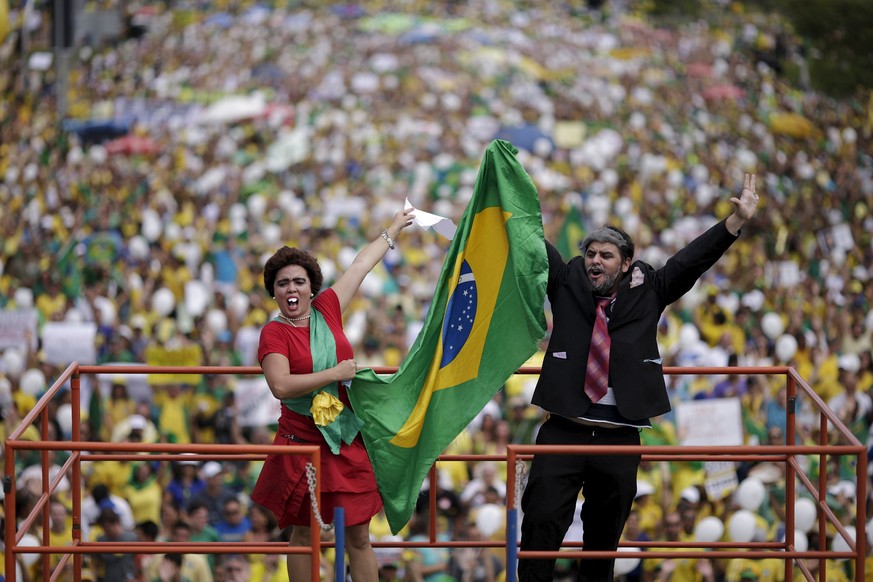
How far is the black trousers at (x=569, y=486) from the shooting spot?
575 cm

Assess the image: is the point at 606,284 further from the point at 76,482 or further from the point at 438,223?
the point at 76,482

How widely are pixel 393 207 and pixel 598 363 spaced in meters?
15.8

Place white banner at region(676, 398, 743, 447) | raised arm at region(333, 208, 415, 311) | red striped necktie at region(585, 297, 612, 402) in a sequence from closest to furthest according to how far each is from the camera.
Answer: red striped necktie at region(585, 297, 612, 402) → raised arm at region(333, 208, 415, 311) → white banner at region(676, 398, 743, 447)

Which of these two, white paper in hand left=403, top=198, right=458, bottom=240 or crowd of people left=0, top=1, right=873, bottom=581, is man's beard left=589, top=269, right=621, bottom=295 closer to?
white paper in hand left=403, top=198, right=458, bottom=240

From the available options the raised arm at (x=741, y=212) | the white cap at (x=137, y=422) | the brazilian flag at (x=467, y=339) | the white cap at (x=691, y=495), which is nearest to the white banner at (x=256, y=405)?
the white cap at (x=137, y=422)

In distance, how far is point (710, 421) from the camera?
35.0 feet

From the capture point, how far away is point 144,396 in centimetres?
1184

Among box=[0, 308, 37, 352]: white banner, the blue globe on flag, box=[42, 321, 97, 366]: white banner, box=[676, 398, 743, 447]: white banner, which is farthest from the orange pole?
box=[0, 308, 37, 352]: white banner

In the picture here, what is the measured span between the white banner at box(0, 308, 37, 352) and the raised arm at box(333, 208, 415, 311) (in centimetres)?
796

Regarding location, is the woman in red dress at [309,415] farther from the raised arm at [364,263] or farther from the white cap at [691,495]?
the white cap at [691,495]

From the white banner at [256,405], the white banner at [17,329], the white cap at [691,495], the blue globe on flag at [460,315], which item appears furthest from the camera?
the white banner at [17,329]

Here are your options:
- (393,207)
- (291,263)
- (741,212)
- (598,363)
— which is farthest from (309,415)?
(393,207)

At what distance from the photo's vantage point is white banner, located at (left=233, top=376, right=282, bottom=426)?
11.7 meters

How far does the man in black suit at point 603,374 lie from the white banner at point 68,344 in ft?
26.4
